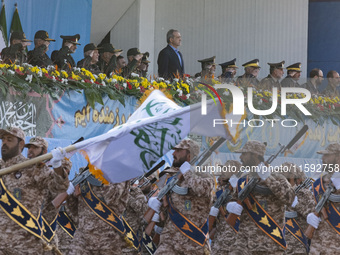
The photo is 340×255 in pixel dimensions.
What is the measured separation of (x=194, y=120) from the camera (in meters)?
6.87

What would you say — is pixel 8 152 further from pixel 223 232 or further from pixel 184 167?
pixel 223 232

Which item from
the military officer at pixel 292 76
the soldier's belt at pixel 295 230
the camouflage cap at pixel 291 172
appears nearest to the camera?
the camouflage cap at pixel 291 172

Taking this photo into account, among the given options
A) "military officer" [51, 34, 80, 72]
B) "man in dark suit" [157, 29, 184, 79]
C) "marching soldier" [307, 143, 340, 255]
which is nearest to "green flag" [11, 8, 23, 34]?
"military officer" [51, 34, 80, 72]

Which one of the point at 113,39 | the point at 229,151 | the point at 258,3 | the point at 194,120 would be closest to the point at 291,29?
the point at 258,3

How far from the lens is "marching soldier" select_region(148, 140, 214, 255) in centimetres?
837

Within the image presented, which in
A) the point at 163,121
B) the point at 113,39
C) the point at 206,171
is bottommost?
the point at 206,171

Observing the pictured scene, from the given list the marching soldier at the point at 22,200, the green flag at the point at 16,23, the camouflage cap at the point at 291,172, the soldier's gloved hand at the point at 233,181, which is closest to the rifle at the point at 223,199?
the soldier's gloved hand at the point at 233,181

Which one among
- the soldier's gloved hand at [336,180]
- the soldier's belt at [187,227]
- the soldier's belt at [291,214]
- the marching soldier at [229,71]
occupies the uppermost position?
the marching soldier at [229,71]

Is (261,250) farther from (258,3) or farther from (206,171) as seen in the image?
(258,3)

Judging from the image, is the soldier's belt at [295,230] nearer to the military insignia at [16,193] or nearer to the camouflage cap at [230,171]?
the camouflage cap at [230,171]

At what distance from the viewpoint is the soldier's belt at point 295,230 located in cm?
1021

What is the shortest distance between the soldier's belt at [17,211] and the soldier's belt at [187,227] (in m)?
1.69

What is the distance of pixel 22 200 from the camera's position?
732 centimetres

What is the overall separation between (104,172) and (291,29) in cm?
1537
